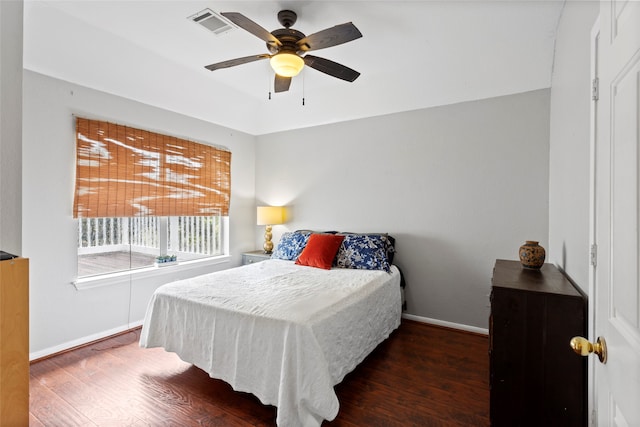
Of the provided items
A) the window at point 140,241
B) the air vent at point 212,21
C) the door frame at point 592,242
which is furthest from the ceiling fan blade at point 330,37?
the window at point 140,241

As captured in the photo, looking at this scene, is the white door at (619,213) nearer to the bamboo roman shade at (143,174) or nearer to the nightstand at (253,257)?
the bamboo roman shade at (143,174)

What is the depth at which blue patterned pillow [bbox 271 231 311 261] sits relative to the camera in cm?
374

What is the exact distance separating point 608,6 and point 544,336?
1335 millimetres

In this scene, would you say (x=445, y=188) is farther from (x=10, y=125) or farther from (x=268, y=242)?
(x=10, y=125)

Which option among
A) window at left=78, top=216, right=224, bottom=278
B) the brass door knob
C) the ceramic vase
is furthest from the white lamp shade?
the brass door knob

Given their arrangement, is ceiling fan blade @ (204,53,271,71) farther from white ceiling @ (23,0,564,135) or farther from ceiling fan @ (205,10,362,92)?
white ceiling @ (23,0,564,135)

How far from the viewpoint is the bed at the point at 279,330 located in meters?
1.76

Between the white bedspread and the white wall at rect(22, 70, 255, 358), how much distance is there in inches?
38.9

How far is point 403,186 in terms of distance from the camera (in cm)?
361

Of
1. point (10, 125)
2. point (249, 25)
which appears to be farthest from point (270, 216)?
point (10, 125)

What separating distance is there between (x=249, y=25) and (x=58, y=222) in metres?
2.38

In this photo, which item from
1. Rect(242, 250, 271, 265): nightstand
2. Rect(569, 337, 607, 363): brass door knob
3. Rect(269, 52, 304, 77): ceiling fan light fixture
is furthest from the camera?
Rect(242, 250, 271, 265): nightstand

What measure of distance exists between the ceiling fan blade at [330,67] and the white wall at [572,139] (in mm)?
1349

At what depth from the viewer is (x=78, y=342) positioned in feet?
9.39
